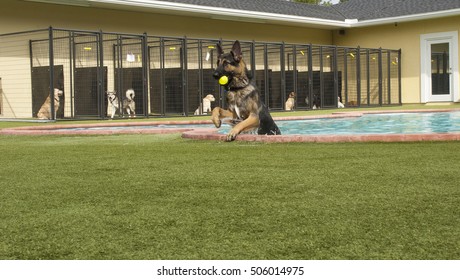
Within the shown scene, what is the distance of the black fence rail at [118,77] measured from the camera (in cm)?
1485

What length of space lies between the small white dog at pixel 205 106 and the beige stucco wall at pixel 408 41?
10730mm

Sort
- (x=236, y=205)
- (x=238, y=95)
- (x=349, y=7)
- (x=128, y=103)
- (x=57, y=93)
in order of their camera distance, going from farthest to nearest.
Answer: (x=349, y=7) < (x=128, y=103) < (x=57, y=93) < (x=238, y=95) < (x=236, y=205)

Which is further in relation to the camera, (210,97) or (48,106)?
(210,97)

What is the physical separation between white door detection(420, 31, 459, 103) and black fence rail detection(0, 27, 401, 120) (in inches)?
209

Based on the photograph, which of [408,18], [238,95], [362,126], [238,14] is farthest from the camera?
[408,18]

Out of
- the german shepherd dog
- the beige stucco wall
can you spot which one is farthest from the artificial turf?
the beige stucco wall

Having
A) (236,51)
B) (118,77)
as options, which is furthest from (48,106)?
(236,51)

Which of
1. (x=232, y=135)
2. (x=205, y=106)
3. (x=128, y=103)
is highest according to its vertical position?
(x=128, y=103)

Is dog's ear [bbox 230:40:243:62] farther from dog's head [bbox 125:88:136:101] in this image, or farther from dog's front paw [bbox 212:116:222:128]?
dog's head [bbox 125:88:136:101]

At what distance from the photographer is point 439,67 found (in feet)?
81.2

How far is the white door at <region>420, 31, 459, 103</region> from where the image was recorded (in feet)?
78.3

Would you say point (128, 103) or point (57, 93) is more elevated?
point (57, 93)

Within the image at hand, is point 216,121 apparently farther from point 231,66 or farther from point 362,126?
point 362,126

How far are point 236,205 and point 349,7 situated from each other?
26.8 meters
